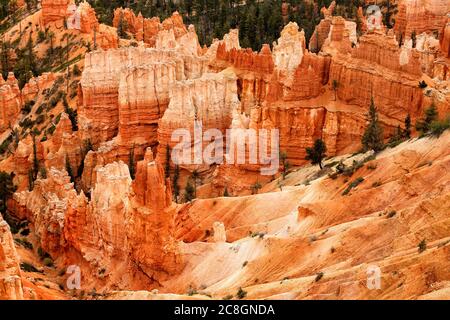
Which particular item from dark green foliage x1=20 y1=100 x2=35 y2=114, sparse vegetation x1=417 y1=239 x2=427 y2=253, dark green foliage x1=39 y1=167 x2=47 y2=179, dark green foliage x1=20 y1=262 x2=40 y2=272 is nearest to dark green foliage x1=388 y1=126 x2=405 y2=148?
sparse vegetation x1=417 y1=239 x2=427 y2=253

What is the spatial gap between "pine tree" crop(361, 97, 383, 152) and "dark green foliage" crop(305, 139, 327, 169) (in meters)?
3.36

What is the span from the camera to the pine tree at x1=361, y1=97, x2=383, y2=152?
41.2 metres

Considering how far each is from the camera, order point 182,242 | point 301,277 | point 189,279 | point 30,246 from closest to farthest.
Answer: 1. point 301,277
2. point 189,279
3. point 182,242
4. point 30,246

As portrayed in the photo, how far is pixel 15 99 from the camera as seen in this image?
7000cm

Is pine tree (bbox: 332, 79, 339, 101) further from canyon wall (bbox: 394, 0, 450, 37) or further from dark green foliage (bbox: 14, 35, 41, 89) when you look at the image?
dark green foliage (bbox: 14, 35, 41, 89)

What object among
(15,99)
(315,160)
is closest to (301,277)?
(315,160)

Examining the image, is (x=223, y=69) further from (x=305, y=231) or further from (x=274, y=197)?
(x=305, y=231)

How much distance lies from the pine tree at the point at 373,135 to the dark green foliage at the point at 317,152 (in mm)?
3359

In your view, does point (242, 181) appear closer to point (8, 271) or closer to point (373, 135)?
point (373, 135)

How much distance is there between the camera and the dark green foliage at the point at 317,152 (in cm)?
4550

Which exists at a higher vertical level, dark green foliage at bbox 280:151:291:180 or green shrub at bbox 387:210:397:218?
green shrub at bbox 387:210:397:218

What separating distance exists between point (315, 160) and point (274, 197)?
641 centimetres

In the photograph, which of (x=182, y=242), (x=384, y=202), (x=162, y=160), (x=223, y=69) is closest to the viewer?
(x=384, y=202)

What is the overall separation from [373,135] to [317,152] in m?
4.80
